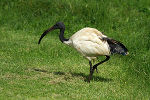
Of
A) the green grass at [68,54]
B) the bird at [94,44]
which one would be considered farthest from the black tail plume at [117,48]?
the green grass at [68,54]

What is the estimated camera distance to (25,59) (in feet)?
33.4

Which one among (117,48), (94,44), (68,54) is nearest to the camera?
(94,44)

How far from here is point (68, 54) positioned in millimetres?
10883

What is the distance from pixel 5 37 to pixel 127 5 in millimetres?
4814

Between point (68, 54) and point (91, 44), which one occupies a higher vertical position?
point (91, 44)

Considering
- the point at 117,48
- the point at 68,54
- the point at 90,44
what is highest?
the point at 90,44

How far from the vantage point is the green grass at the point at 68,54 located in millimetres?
7914

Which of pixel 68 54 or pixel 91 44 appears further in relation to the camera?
pixel 68 54

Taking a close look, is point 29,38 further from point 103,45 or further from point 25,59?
point 103,45

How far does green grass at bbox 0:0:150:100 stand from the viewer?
26.0 feet

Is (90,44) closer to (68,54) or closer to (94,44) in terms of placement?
(94,44)

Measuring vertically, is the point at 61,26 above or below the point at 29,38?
above

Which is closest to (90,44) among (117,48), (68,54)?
(117,48)

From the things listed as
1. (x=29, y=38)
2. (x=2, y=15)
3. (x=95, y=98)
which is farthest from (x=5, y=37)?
(x=95, y=98)
